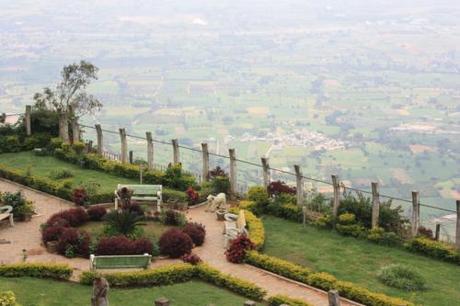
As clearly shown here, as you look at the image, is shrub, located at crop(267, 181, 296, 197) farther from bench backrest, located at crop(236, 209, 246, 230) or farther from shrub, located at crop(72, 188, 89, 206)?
shrub, located at crop(72, 188, 89, 206)

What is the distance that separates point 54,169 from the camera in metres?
32.5

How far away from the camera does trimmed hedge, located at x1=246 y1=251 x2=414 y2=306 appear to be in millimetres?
18766

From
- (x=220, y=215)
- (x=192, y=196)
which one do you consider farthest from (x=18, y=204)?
(x=220, y=215)

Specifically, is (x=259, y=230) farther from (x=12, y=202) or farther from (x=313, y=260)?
(x=12, y=202)

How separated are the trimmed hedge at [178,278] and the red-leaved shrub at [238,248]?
62.9 inches

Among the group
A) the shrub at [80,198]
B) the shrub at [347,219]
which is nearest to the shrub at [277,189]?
the shrub at [347,219]

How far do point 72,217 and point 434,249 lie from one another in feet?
38.2

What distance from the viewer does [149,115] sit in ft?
308

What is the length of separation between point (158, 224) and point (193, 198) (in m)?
3.06

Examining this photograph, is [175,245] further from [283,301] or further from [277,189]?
[277,189]

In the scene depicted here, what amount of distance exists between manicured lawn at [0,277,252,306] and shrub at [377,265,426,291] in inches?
167

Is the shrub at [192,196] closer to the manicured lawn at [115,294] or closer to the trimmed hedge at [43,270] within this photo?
the manicured lawn at [115,294]

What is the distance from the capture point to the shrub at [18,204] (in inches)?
1009

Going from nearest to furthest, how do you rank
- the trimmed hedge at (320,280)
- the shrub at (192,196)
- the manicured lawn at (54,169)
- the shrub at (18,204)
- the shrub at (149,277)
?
the trimmed hedge at (320,280)
the shrub at (149,277)
the shrub at (18,204)
the shrub at (192,196)
the manicured lawn at (54,169)
